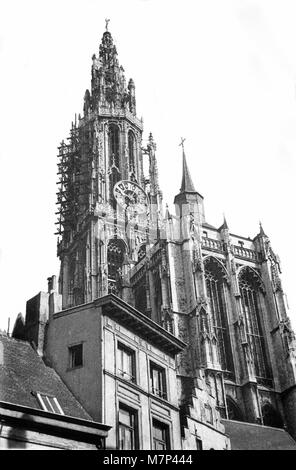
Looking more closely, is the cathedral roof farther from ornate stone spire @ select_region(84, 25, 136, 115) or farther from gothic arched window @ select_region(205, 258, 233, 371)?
ornate stone spire @ select_region(84, 25, 136, 115)

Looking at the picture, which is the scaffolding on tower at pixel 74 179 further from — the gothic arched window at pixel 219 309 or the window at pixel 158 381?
the window at pixel 158 381

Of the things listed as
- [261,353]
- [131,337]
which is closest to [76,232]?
[261,353]

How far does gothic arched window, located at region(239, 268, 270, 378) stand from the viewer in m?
53.7

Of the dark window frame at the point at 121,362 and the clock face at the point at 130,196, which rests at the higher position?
the clock face at the point at 130,196

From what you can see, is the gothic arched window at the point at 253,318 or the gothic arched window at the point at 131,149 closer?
the gothic arched window at the point at 253,318

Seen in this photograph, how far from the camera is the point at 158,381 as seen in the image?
25.5m

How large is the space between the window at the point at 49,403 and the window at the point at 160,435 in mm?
4023

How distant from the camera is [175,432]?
81.2ft

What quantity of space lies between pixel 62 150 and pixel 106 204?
10224mm

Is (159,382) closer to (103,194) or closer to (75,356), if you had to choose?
(75,356)

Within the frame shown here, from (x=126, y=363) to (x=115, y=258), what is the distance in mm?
41759

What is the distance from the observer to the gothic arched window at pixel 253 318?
53.7 meters

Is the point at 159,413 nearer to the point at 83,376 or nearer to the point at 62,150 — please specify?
the point at 83,376

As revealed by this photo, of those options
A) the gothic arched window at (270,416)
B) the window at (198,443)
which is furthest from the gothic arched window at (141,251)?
the window at (198,443)
